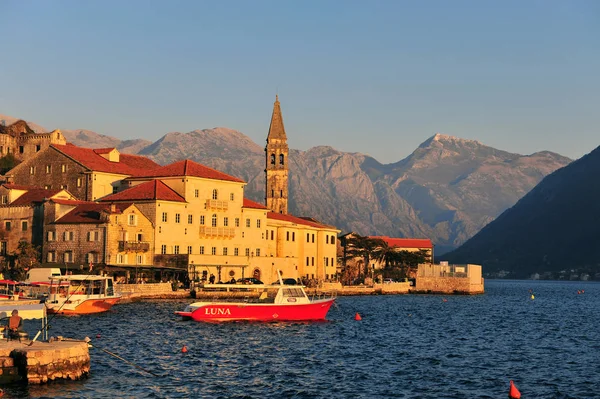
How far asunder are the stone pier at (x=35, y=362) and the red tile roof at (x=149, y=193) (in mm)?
71616

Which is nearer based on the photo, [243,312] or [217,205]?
[243,312]

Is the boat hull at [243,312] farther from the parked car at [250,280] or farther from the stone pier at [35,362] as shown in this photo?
the stone pier at [35,362]

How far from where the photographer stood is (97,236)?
108688 millimetres

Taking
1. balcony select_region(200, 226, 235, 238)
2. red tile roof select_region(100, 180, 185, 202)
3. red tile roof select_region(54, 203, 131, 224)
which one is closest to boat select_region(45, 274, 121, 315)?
red tile roof select_region(54, 203, 131, 224)

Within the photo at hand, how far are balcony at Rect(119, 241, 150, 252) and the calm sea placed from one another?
17377 mm

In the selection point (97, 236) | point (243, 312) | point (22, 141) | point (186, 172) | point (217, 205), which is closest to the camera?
point (243, 312)

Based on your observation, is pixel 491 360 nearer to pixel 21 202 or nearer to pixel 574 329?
pixel 574 329

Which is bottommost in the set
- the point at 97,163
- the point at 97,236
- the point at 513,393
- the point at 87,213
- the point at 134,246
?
the point at 513,393

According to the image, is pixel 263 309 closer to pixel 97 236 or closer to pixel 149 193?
pixel 97 236

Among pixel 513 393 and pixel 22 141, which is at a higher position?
pixel 22 141

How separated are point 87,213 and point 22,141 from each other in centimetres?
5232

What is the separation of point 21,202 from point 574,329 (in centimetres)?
6898

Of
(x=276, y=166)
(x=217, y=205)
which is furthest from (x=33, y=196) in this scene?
(x=276, y=166)

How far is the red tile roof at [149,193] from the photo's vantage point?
114m
